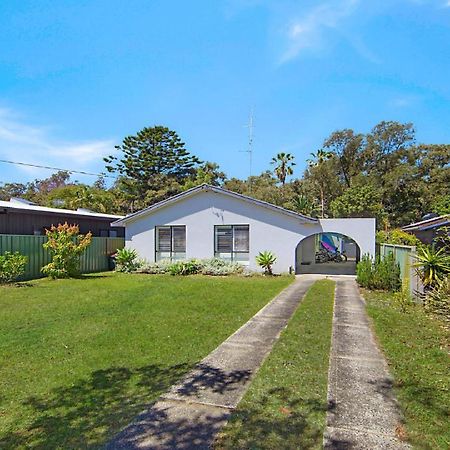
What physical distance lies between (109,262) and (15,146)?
598 inches

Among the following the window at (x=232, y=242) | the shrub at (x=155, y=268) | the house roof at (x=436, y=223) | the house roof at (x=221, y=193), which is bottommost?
the shrub at (x=155, y=268)

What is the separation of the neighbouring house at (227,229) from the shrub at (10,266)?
258 inches

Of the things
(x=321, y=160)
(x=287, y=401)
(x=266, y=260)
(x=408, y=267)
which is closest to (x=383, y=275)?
(x=408, y=267)

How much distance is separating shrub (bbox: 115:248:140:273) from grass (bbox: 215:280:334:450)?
12656 mm

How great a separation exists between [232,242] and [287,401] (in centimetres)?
1346

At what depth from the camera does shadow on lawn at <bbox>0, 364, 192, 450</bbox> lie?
123 inches

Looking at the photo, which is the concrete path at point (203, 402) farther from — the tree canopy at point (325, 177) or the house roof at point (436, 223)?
the tree canopy at point (325, 177)

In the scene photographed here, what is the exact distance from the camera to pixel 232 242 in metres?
17.2

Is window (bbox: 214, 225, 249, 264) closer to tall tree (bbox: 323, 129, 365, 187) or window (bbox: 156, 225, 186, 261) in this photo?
window (bbox: 156, 225, 186, 261)

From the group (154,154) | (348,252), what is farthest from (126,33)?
(154,154)

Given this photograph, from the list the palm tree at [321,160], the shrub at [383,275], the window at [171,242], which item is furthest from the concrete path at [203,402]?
the palm tree at [321,160]

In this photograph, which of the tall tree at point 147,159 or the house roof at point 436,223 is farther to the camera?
the tall tree at point 147,159

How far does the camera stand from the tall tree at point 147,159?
146ft

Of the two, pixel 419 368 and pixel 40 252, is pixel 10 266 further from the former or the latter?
pixel 419 368
